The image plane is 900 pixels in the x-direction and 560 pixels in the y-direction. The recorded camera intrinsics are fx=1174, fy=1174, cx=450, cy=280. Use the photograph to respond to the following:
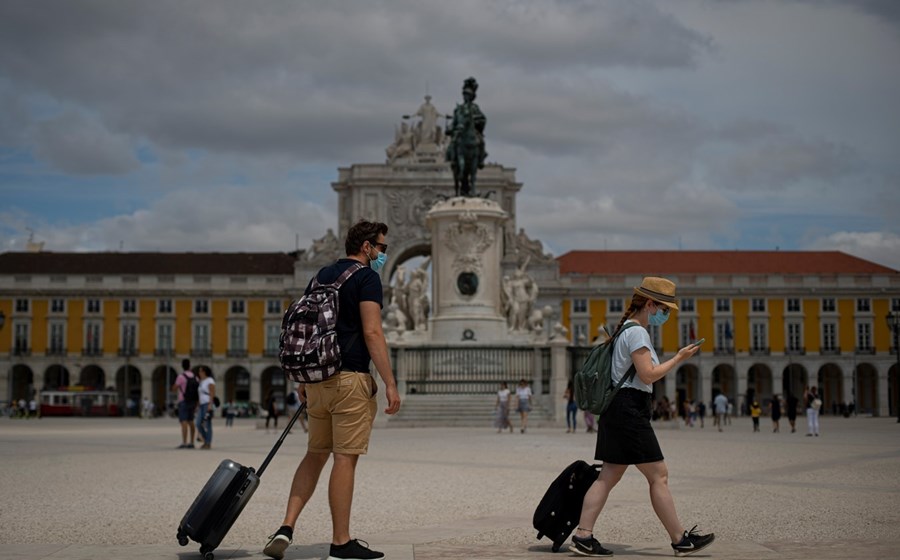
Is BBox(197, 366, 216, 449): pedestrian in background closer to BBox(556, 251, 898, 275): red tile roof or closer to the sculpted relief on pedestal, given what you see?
the sculpted relief on pedestal

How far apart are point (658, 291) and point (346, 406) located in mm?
1907

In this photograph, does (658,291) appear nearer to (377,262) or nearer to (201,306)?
(377,262)

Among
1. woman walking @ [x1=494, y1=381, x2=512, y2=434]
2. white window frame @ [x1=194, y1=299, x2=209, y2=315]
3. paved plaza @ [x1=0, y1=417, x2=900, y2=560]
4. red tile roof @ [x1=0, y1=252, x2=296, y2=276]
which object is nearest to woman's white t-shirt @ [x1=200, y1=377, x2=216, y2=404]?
paved plaza @ [x1=0, y1=417, x2=900, y2=560]

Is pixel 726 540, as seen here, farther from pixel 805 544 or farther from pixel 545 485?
pixel 545 485

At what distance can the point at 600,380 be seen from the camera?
6.43m

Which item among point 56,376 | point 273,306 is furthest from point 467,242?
point 56,376

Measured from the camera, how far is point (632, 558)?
20.2 ft

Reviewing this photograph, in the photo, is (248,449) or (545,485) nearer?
(545,485)

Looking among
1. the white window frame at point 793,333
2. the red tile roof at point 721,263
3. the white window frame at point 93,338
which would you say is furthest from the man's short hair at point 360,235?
the white window frame at point 93,338

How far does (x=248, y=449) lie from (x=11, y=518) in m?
10.1

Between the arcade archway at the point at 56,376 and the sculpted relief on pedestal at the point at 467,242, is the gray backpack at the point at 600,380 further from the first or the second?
the arcade archway at the point at 56,376

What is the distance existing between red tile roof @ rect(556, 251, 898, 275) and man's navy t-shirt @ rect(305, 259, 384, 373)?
252 ft

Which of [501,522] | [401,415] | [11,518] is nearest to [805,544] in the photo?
[501,522]

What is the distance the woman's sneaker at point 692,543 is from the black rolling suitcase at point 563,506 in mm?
616
